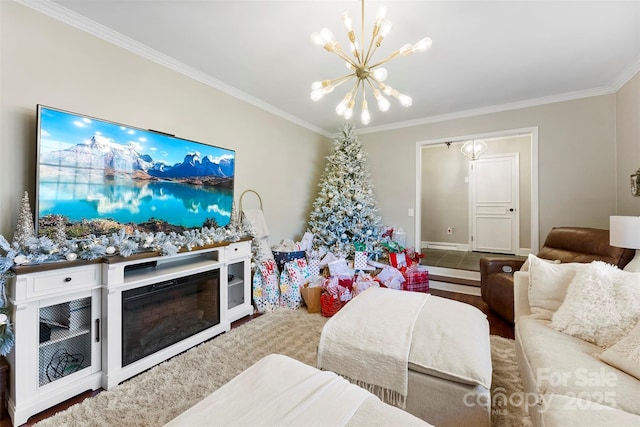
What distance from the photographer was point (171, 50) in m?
2.42

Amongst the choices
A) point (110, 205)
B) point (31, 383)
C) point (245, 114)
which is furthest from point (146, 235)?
point (245, 114)

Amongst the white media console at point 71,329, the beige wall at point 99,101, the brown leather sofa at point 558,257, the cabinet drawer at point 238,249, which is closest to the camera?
the white media console at point 71,329

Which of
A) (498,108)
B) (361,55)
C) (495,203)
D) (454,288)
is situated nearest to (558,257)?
(454,288)

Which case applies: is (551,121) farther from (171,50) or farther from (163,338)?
(163,338)

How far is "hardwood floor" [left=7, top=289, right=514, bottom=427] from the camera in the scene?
1525mm

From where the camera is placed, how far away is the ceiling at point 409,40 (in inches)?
74.3

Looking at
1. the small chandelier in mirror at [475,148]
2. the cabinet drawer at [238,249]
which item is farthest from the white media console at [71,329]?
the small chandelier in mirror at [475,148]

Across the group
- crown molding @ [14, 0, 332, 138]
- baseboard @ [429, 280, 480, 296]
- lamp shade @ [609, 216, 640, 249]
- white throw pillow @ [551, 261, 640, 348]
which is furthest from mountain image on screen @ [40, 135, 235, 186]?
lamp shade @ [609, 216, 640, 249]

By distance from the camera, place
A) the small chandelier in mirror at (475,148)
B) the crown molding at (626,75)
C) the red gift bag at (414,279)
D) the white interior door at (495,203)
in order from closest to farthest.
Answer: the crown molding at (626,75), the red gift bag at (414,279), the small chandelier in mirror at (475,148), the white interior door at (495,203)

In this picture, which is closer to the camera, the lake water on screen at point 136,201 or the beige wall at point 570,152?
the lake water on screen at point 136,201

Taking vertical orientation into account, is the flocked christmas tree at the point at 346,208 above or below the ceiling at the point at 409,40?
below

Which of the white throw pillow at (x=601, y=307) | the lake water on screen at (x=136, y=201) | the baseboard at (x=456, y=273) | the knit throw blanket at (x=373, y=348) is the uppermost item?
the lake water on screen at (x=136, y=201)

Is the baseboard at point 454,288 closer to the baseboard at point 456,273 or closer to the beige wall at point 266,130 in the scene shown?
the baseboard at point 456,273

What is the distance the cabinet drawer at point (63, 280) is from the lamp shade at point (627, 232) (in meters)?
3.94
